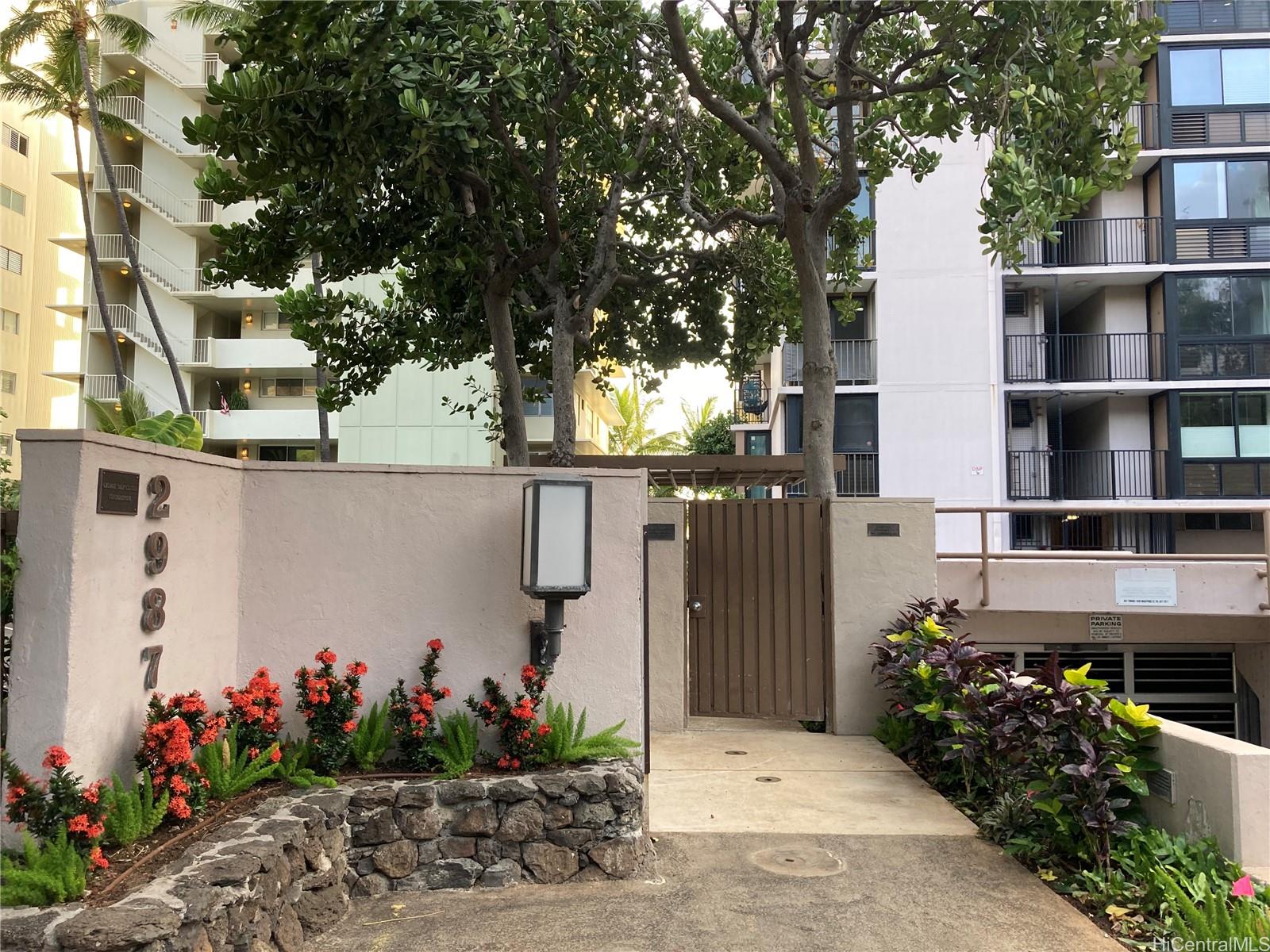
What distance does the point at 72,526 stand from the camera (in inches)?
148

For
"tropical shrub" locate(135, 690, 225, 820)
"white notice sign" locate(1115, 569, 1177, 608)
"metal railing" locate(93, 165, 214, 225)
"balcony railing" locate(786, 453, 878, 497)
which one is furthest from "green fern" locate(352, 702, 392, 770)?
"metal railing" locate(93, 165, 214, 225)

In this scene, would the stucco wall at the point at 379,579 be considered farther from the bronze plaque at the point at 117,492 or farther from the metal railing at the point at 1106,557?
the metal railing at the point at 1106,557

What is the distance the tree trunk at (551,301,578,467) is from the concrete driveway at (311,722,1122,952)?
4748mm

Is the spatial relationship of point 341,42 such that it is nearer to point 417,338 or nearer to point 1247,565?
point 417,338

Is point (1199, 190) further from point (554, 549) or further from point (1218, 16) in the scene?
point (554, 549)

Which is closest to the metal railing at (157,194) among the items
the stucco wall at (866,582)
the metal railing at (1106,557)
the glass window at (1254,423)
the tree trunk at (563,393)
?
the tree trunk at (563,393)

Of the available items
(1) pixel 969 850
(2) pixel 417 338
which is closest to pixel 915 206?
(2) pixel 417 338

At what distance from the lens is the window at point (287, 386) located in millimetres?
27750

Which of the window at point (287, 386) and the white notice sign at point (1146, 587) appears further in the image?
the window at point (287, 386)

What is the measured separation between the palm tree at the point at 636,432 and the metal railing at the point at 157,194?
15925 millimetres

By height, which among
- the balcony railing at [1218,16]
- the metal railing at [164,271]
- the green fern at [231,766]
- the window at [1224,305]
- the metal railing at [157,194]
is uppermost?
the balcony railing at [1218,16]

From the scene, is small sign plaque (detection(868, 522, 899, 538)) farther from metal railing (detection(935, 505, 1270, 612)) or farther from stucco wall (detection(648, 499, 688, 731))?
metal railing (detection(935, 505, 1270, 612))

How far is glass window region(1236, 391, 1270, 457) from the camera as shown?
822 inches

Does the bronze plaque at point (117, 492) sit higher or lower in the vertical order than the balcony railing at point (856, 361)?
lower
